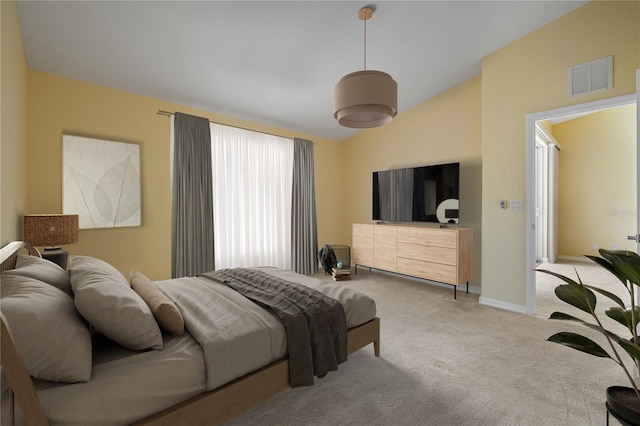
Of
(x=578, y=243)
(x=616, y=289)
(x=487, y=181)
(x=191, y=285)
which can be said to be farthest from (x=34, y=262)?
(x=578, y=243)

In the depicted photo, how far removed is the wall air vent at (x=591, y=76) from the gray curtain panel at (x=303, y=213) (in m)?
3.70

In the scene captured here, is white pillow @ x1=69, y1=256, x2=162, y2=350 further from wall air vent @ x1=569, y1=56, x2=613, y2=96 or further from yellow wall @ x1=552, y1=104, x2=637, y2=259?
yellow wall @ x1=552, y1=104, x2=637, y2=259

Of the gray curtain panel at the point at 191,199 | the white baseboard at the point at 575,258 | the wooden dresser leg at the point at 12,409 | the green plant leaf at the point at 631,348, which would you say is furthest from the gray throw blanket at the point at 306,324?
the white baseboard at the point at 575,258

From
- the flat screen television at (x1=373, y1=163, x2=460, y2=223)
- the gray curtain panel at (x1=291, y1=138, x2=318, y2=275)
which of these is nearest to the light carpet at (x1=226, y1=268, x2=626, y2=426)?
the flat screen television at (x1=373, y1=163, x2=460, y2=223)

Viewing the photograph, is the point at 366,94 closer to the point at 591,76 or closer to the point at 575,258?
the point at 591,76

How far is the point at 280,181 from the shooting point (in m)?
5.22

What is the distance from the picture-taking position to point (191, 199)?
159 inches

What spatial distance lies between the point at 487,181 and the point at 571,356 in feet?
6.73

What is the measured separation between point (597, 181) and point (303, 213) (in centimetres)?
587

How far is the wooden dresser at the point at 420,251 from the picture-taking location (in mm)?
3965

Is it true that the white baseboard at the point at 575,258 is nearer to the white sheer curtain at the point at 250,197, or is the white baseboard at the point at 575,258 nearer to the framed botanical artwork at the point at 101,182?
the white sheer curtain at the point at 250,197

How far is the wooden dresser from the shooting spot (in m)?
3.96

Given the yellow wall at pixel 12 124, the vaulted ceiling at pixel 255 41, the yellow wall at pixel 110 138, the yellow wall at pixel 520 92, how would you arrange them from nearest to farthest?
the yellow wall at pixel 12 124
the vaulted ceiling at pixel 255 41
the yellow wall at pixel 520 92
the yellow wall at pixel 110 138

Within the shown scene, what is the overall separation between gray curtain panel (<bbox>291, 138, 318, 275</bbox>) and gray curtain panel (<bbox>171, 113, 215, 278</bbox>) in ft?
5.08
